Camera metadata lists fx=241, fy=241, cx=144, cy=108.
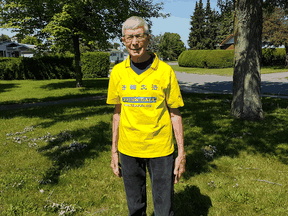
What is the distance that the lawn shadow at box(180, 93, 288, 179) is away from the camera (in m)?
4.98

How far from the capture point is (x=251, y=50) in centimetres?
737

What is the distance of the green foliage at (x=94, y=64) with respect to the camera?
90.9 ft

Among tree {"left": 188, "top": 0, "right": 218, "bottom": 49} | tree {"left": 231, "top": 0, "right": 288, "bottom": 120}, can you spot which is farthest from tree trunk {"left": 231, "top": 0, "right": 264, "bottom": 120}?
tree {"left": 188, "top": 0, "right": 218, "bottom": 49}

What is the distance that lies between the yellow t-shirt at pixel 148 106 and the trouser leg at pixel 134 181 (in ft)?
0.31

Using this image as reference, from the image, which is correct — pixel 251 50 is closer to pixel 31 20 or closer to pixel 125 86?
pixel 125 86

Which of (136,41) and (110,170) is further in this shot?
(110,170)

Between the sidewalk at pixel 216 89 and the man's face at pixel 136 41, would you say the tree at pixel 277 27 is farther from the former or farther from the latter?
the man's face at pixel 136 41

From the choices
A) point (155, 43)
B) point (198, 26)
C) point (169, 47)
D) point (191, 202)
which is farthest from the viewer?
point (169, 47)

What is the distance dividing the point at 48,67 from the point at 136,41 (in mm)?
27100

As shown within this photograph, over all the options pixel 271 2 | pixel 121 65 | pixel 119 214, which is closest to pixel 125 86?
pixel 121 65

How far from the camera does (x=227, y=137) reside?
609 cm

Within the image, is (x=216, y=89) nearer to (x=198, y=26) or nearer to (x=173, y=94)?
(x=173, y=94)

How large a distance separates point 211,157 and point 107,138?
8.95ft

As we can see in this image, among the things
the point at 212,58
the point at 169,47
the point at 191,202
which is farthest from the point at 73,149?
the point at 169,47
